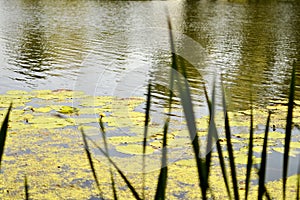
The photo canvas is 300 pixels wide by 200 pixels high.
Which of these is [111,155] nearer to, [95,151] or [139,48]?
[95,151]

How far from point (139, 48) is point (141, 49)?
105 millimetres

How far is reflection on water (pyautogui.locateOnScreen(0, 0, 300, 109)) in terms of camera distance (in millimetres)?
5359

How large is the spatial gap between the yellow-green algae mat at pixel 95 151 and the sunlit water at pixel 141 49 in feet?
1.42

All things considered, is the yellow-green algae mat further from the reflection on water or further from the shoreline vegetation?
the reflection on water

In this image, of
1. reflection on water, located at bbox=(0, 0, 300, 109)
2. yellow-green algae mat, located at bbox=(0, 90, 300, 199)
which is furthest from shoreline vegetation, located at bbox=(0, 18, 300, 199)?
reflection on water, located at bbox=(0, 0, 300, 109)

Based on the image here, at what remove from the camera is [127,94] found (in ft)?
16.5

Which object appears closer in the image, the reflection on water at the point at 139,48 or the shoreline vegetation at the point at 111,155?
the shoreline vegetation at the point at 111,155

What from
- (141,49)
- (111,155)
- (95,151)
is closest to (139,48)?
(141,49)

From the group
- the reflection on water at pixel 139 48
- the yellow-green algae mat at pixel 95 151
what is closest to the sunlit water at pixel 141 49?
the reflection on water at pixel 139 48

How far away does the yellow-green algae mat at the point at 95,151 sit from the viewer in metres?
2.71

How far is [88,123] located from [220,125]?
0.91 meters

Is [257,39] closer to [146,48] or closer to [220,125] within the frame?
[146,48]

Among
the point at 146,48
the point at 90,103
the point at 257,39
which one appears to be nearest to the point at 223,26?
the point at 257,39

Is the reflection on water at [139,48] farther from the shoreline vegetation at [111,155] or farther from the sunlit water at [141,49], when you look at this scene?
the shoreline vegetation at [111,155]
